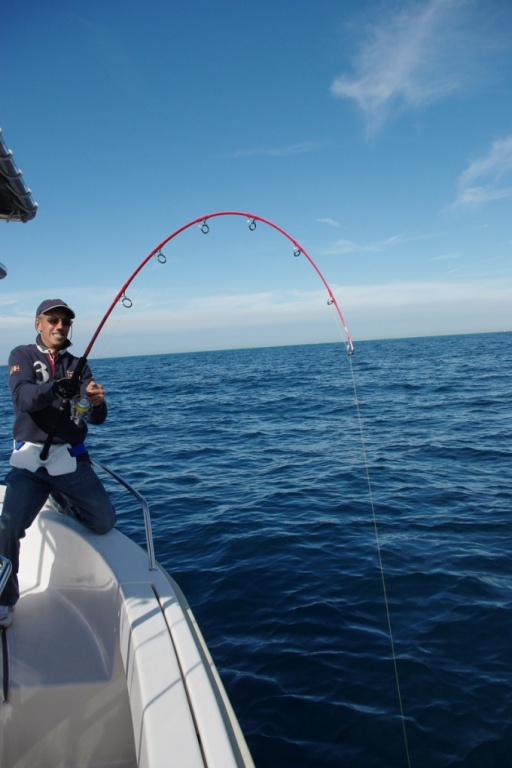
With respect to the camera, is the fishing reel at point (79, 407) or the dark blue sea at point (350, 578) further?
the fishing reel at point (79, 407)

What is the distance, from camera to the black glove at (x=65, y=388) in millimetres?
3168

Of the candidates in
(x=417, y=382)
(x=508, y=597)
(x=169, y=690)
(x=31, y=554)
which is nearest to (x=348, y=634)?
(x=508, y=597)

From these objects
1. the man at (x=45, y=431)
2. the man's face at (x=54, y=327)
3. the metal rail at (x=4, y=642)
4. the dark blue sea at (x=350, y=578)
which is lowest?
the dark blue sea at (x=350, y=578)

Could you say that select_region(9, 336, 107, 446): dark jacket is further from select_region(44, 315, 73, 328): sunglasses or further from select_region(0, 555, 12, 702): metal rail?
select_region(0, 555, 12, 702): metal rail

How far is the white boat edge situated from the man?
0.40m

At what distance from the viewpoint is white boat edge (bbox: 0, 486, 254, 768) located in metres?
1.98

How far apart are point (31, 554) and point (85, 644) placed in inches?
48.6

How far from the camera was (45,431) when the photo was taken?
3486 mm

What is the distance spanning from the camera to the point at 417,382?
22141mm

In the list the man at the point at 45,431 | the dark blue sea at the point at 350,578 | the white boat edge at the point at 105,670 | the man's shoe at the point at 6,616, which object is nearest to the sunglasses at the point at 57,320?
the man at the point at 45,431

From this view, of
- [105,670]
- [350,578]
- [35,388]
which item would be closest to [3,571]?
[105,670]

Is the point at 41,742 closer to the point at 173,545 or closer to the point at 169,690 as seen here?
the point at 169,690

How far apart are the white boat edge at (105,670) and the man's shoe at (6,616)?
3.3 inches

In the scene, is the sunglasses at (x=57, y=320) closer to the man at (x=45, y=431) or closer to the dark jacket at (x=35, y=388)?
the man at (x=45, y=431)
